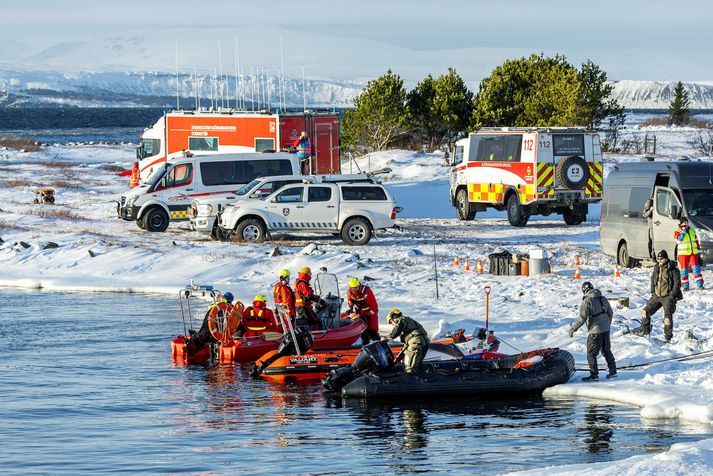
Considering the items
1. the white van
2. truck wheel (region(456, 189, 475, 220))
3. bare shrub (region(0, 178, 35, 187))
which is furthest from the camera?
bare shrub (region(0, 178, 35, 187))

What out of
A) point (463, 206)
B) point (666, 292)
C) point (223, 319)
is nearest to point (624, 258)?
point (666, 292)

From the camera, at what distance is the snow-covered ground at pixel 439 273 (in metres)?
16.5

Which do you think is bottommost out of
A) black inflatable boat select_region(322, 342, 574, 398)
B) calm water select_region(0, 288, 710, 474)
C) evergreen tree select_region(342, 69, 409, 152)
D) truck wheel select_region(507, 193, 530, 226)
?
calm water select_region(0, 288, 710, 474)

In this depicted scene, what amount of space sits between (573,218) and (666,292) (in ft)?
57.9

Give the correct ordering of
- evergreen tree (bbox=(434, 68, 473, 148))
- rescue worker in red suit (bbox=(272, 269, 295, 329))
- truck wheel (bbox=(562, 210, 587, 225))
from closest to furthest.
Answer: rescue worker in red suit (bbox=(272, 269, 295, 329))
truck wheel (bbox=(562, 210, 587, 225))
evergreen tree (bbox=(434, 68, 473, 148))

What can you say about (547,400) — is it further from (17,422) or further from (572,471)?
(17,422)

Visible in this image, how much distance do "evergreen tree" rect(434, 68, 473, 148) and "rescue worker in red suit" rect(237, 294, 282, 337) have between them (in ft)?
130

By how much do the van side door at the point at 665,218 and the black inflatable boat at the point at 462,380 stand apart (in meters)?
8.16

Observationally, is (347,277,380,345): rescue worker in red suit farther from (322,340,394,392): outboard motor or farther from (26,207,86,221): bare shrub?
(26,207,86,221): bare shrub

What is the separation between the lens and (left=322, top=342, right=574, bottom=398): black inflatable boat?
1669cm

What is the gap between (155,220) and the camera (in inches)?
1355

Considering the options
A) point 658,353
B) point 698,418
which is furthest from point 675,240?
point 698,418

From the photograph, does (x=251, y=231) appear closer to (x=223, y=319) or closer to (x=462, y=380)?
(x=223, y=319)

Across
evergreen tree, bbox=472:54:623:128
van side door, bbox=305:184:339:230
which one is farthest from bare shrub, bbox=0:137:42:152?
van side door, bbox=305:184:339:230
